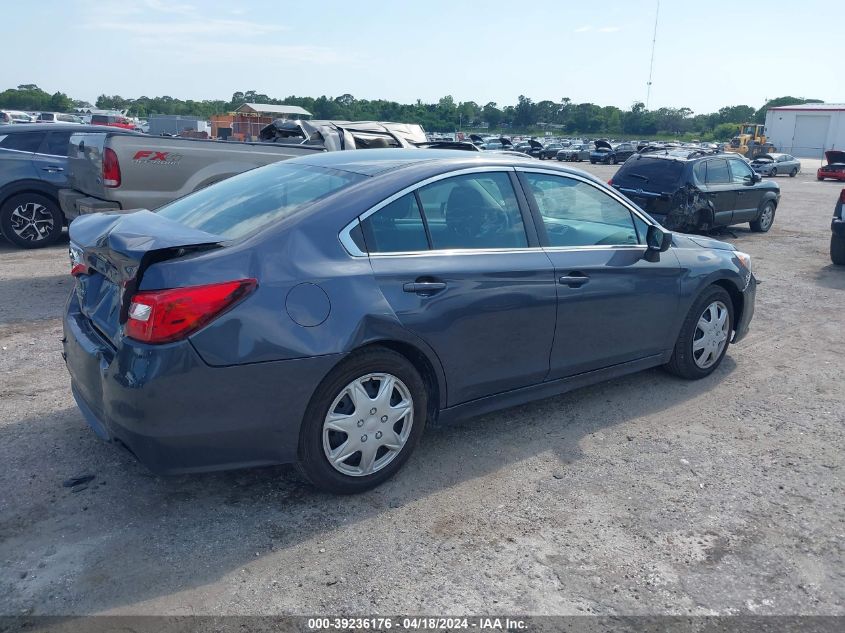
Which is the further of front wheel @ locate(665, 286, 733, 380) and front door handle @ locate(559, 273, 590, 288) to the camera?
front wheel @ locate(665, 286, 733, 380)

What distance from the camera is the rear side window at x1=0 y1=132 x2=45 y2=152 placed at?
991 centimetres

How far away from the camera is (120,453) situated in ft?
13.2

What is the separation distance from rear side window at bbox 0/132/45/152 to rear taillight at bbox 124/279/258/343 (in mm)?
8274

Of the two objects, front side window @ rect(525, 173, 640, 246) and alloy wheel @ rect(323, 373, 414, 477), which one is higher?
front side window @ rect(525, 173, 640, 246)

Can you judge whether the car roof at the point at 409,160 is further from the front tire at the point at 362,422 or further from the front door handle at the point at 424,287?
the front tire at the point at 362,422

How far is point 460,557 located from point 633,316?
7.28 ft

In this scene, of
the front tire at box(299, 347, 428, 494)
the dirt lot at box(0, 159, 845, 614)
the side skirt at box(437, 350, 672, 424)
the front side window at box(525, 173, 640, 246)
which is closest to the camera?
the dirt lot at box(0, 159, 845, 614)

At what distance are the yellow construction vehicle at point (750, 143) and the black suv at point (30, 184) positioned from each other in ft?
146

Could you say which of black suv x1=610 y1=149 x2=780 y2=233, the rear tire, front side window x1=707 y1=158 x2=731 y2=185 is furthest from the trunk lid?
front side window x1=707 y1=158 x2=731 y2=185

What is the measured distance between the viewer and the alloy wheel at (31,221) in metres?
9.84

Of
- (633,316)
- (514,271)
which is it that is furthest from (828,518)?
(514,271)

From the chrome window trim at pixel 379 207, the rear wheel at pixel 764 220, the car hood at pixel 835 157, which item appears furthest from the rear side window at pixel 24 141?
the car hood at pixel 835 157

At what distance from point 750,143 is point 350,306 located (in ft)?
186

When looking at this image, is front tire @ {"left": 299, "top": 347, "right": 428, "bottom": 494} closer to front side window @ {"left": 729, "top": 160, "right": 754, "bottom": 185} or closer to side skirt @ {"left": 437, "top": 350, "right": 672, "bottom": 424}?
side skirt @ {"left": 437, "top": 350, "right": 672, "bottom": 424}
